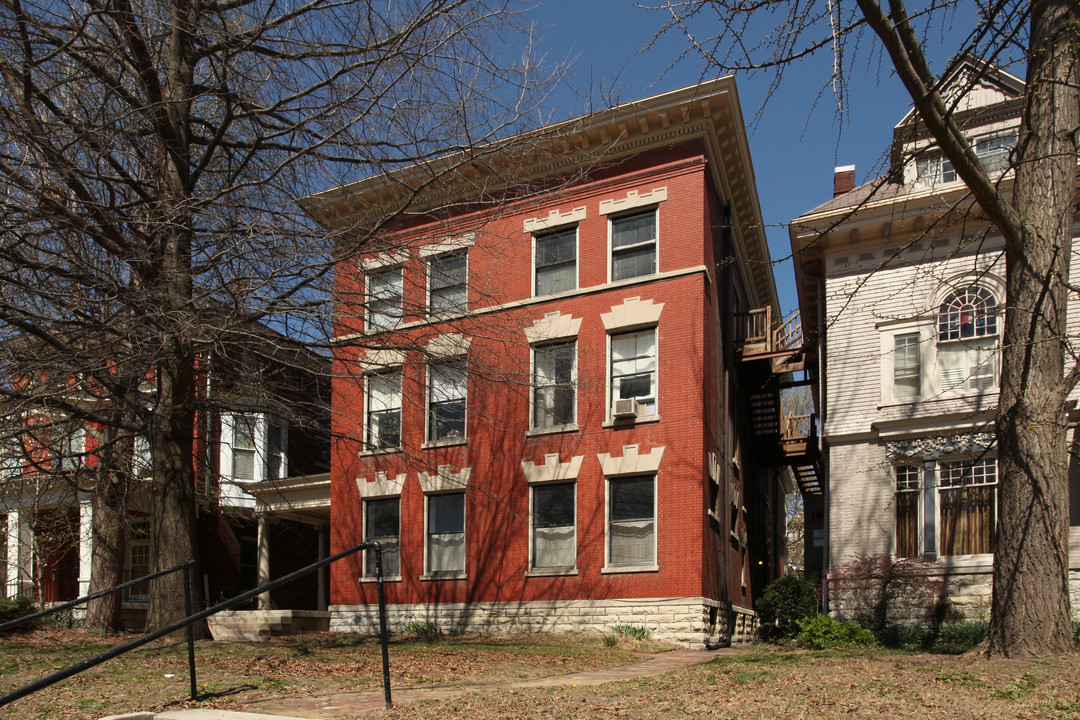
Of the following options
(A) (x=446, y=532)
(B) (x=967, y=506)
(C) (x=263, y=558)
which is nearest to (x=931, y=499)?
(B) (x=967, y=506)

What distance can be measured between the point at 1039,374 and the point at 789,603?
11.3 metres

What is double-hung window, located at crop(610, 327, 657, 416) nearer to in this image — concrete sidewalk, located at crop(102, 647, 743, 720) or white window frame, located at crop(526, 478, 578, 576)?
white window frame, located at crop(526, 478, 578, 576)

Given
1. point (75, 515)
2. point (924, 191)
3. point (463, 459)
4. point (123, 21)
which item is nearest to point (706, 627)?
point (463, 459)

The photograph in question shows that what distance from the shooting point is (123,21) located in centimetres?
1034

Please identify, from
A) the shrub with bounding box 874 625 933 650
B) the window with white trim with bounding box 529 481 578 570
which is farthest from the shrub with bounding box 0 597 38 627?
the shrub with bounding box 874 625 933 650

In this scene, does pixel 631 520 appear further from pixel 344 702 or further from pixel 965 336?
pixel 344 702

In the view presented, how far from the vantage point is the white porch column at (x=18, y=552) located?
2308cm

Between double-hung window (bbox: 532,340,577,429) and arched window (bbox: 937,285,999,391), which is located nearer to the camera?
arched window (bbox: 937,285,999,391)

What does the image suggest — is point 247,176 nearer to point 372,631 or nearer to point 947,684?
point 947,684

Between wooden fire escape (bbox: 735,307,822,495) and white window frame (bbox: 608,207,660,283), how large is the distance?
4147 mm

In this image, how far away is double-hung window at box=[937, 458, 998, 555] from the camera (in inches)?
706

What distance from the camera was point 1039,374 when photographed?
30.1 feet

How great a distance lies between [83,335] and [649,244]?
12.6 metres

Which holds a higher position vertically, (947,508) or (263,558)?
(947,508)
